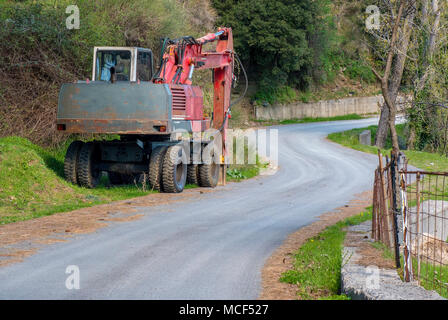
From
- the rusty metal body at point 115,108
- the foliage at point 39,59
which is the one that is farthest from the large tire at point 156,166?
the foliage at point 39,59

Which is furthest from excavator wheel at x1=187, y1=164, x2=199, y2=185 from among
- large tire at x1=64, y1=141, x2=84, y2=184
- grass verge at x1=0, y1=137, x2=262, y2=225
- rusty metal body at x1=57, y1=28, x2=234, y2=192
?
large tire at x1=64, y1=141, x2=84, y2=184

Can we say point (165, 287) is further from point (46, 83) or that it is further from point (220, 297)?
point (46, 83)

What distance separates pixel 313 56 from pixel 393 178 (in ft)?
146

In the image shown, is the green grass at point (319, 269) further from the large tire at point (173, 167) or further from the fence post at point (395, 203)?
the large tire at point (173, 167)

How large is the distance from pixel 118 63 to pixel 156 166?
2895 millimetres

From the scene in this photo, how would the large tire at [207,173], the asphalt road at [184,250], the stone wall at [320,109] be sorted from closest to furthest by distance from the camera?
the asphalt road at [184,250], the large tire at [207,173], the stone wall at [320,109]

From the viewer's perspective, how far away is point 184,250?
31.0ft

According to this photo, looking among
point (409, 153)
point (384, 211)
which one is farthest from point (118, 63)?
point (409, 153)

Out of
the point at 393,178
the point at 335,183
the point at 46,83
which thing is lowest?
the point at 335,183

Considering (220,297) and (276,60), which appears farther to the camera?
(276,60)

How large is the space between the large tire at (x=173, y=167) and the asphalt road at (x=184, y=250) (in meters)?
0.79

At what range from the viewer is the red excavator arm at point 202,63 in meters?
16.6
